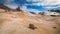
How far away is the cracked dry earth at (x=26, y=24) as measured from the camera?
1423 mm

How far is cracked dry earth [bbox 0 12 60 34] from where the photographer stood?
1.42 meters

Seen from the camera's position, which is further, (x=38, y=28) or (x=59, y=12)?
(x=59, y=12)

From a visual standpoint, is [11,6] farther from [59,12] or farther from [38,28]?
[59,12]

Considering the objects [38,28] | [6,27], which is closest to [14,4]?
[6,27]

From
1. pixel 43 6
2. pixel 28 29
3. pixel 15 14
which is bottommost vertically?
pixel 28 29

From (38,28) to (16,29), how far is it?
30 centimetres

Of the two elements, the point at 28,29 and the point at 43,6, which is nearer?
the point at 28,29

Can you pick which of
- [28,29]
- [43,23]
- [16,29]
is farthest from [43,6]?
[16,29]

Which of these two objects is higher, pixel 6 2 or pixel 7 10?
pixel 6 2

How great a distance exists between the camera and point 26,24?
4.82 ft

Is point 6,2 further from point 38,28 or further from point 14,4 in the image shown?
point 38,28

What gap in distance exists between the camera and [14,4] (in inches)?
59.4

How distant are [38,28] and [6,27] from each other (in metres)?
0.44

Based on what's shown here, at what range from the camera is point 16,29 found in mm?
1432
